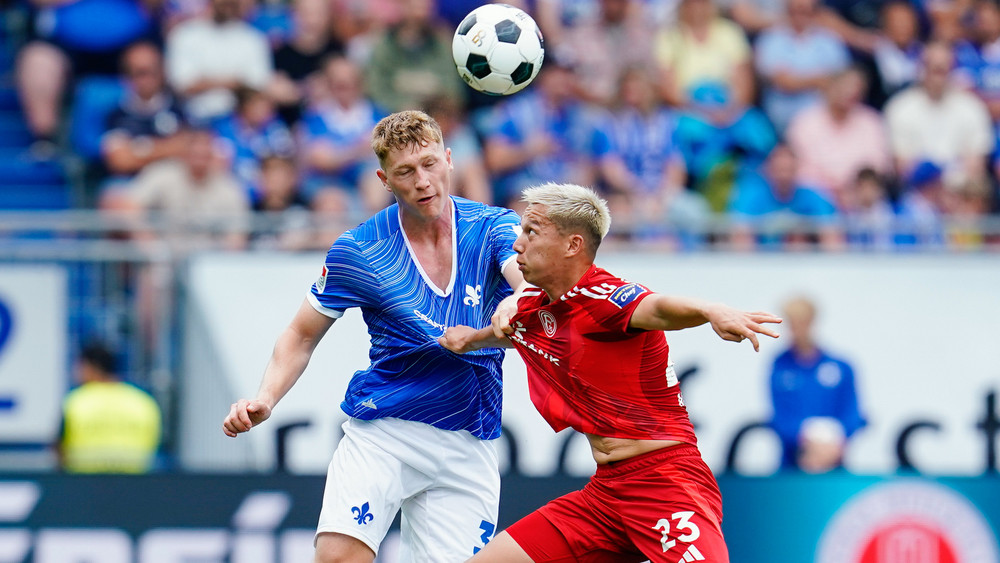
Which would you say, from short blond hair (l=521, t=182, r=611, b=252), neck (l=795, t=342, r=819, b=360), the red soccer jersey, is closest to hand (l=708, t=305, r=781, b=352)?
the red soccer jersey

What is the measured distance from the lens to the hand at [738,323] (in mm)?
4512

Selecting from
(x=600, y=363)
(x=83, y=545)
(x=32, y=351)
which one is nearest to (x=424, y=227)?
(x=600, y=363)

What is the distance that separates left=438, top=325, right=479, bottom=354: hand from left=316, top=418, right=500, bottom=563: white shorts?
488mm

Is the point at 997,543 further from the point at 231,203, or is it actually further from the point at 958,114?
the point at 231,203

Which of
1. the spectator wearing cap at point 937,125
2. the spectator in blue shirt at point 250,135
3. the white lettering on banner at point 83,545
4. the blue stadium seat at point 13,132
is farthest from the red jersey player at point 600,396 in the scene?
the blue stadium seat at point 13,132

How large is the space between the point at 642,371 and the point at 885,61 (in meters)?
7.86

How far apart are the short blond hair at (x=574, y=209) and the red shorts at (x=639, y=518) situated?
0.94m

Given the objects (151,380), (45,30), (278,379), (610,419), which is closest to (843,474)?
(610,419)

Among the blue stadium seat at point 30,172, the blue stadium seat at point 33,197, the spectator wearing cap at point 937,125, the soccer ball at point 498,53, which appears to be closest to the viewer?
the soccer ball at point 498,53

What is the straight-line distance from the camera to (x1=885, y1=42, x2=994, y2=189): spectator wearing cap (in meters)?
11.5

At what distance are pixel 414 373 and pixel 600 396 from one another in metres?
0.87

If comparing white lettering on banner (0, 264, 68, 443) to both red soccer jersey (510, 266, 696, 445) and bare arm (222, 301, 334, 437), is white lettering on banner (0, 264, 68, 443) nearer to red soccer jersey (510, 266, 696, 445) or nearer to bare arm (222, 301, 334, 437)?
bare arm (222, 301, 334, 437)

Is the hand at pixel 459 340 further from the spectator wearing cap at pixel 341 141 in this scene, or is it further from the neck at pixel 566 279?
the spectator wearing cap at pixel 341 141

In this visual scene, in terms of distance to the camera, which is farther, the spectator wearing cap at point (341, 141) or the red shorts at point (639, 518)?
the spectator wearing cap at point (341, 141)
